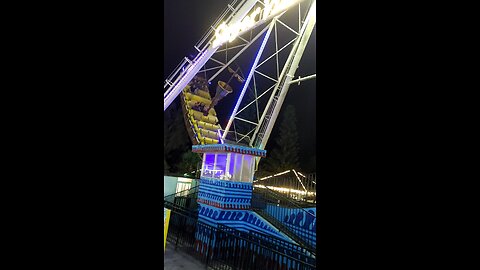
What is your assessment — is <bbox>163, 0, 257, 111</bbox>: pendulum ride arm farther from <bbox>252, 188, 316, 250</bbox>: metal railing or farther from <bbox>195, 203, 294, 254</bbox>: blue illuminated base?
<bbox>252, 188, 316, 250</bbox>: metal railing

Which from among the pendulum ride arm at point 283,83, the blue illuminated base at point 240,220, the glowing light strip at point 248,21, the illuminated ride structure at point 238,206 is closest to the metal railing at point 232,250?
the illuminated ride structure at point 238,206

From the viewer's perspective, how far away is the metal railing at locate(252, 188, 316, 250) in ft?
24.5

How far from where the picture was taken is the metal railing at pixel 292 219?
7.48 m

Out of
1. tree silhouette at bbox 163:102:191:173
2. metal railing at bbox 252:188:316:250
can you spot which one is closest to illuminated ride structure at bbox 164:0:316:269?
metal railing at bbox 252:188:316:250

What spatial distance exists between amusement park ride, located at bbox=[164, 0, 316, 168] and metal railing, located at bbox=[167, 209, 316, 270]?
3527 millimetres

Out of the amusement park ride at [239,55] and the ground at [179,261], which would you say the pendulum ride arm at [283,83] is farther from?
the ground at [179,261]
